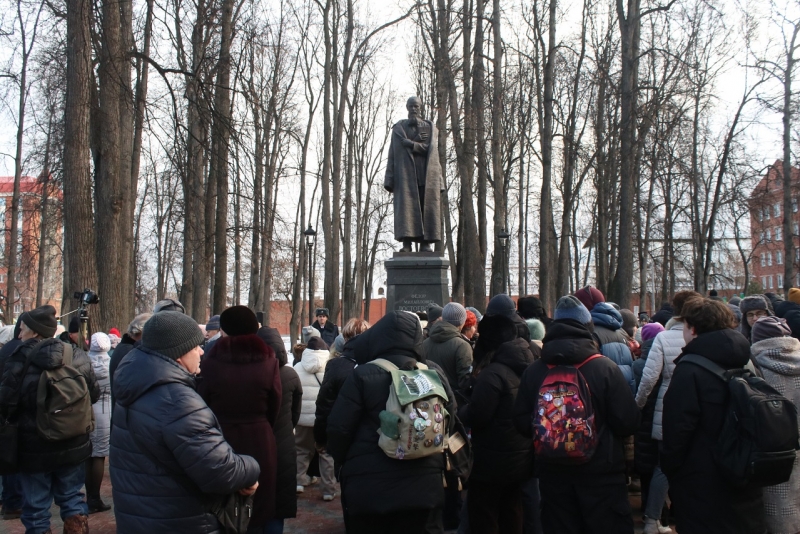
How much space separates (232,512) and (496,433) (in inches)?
70.7

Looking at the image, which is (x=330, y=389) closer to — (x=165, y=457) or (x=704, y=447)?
(x=165, y=457)

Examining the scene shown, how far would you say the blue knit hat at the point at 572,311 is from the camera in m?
3.78

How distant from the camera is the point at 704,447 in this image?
10.9 ft

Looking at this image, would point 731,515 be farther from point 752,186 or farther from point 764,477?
point 752,186

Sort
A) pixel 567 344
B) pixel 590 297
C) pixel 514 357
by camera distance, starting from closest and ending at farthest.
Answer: pixel 567 344 < pixel 514 357 < pixel 590 297

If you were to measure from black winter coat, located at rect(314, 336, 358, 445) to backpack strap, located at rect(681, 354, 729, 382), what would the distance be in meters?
1.85

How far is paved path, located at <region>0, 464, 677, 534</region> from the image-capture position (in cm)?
534

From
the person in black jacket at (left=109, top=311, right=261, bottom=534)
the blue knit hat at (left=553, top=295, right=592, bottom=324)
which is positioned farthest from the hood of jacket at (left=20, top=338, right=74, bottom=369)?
the blue knit hat at (left=553, top=295, right=592, bottom=324)

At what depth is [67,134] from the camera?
892cm

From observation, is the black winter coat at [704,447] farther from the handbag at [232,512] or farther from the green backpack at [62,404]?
the green backpack at [62,404]

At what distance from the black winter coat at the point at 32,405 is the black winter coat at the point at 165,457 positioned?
2.10 m

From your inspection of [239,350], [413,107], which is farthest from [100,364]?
[413,107]

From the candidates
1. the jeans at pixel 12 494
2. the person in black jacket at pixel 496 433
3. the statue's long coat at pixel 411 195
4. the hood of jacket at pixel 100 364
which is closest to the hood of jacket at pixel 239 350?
the person in black jacket at pixel 496 433

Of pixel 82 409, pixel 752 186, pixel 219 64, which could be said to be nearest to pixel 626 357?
pixel 82 409
